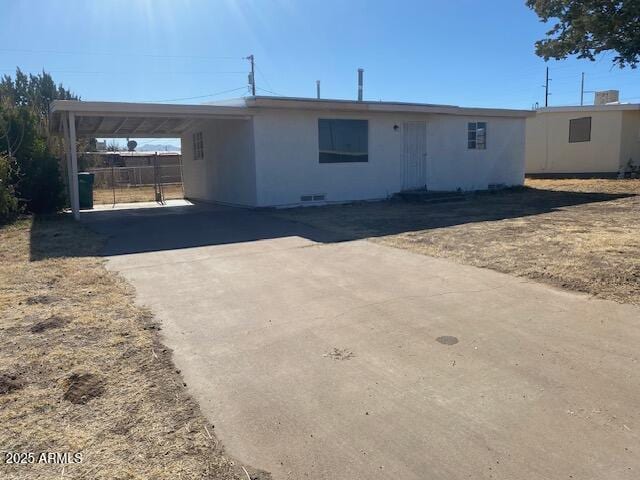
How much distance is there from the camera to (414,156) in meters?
17.7

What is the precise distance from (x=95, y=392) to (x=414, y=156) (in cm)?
1536

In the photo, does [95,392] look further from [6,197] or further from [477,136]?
[477,136]

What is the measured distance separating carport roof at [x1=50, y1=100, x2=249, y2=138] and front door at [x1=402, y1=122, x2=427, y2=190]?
588 cm

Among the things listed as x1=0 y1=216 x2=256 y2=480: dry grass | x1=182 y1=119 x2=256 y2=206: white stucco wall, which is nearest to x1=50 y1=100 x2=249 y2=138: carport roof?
x1=182 y1=119 x2=256 y2=206: white stucco wall

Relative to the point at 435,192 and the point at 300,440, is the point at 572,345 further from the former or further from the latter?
the point at 435,192

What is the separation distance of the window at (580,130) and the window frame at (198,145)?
17.1 meters

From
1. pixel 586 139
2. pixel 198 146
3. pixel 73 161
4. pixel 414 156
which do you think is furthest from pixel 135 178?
pixel 586 139

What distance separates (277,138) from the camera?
14.8m

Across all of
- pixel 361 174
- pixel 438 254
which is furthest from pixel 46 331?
pixel 361 174

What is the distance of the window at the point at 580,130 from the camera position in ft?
78.2

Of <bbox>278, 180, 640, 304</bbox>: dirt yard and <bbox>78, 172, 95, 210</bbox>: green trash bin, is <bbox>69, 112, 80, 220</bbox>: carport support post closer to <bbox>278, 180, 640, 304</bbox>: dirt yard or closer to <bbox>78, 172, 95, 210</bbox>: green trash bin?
<bbox>78, 172, 95, 210</bbox>: green trash bin

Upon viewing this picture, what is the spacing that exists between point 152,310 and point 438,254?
177 inches

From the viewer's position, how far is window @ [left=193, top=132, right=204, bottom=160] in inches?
745

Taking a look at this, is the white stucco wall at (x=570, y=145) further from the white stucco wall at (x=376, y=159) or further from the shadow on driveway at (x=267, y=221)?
the shadow on driveway at (x=267, y=221)
